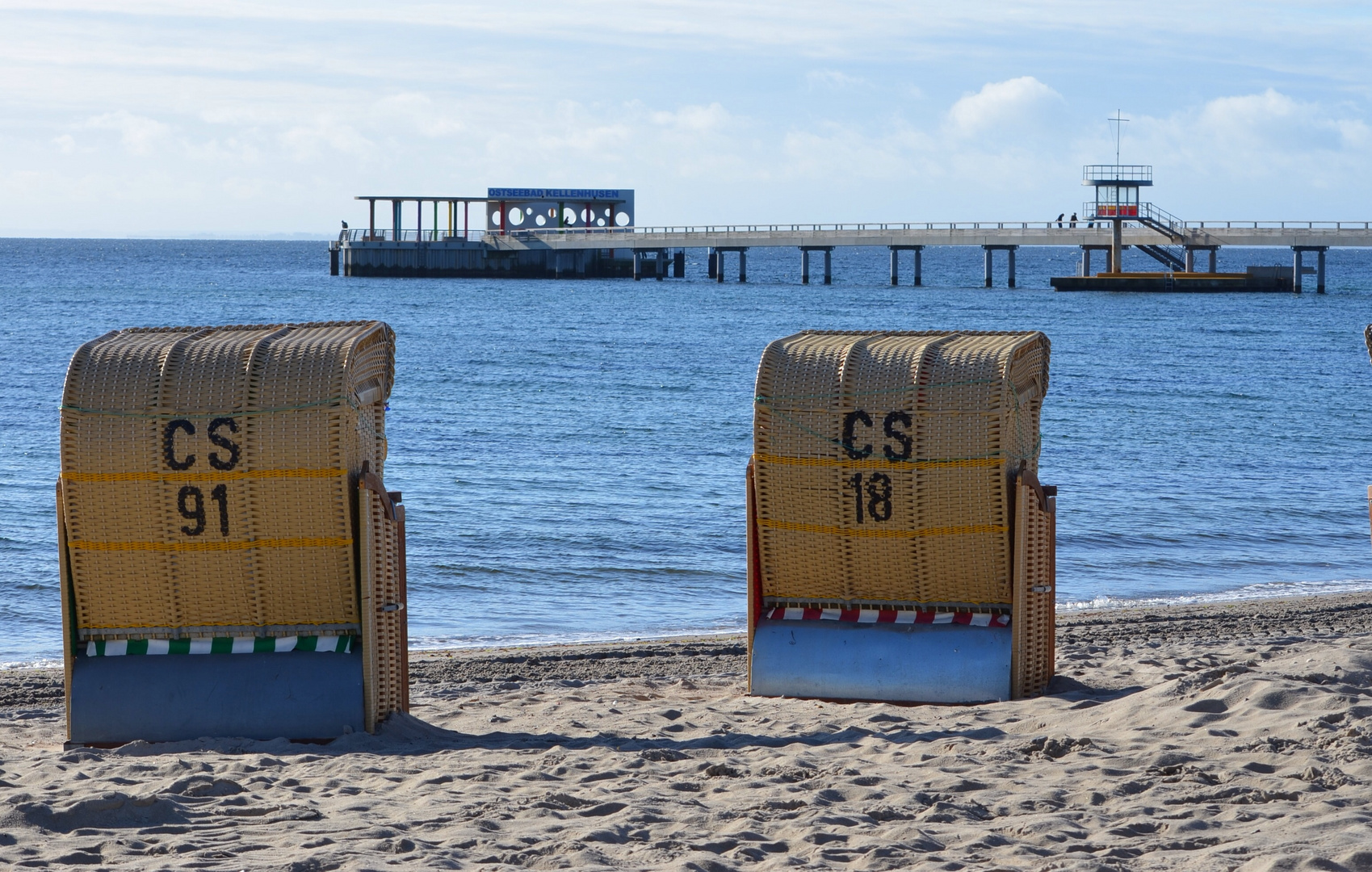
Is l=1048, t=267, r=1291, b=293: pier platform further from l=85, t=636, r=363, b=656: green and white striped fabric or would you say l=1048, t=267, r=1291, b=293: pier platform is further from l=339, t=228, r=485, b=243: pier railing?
l=85, t=636, r=363, b=656: green and white striped fabric

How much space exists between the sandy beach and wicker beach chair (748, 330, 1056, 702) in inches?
11.2

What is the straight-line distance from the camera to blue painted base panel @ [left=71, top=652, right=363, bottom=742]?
20.2 ft

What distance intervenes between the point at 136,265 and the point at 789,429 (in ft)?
388

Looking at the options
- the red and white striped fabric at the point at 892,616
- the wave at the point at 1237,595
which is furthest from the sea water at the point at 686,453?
the red and white striped fabric at the point at 892,616

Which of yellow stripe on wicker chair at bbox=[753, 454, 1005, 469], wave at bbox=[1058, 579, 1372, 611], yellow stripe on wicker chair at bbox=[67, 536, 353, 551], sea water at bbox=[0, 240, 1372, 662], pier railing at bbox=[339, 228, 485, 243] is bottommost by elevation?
wave at bbox=[1058, 579, 1372, 611]

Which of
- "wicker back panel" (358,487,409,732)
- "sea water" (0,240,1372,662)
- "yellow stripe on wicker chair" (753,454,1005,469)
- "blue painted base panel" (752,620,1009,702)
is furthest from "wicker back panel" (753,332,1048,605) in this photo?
"sea water" (0,240,1372,662)

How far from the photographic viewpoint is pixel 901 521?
6.74 meters

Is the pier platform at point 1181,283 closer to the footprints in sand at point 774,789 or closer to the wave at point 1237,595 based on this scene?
the wave at point 1237,595

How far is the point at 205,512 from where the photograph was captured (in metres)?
6.09

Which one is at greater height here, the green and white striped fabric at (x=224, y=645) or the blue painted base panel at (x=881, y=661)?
the green and white striped fabric at (x=224, y=645)

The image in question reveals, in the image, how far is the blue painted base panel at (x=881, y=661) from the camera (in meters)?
6.77

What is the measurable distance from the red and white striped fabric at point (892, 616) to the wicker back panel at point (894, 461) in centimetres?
7

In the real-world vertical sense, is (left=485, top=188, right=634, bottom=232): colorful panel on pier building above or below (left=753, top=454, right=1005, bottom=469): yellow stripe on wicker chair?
above

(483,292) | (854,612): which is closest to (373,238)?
(483,292)
